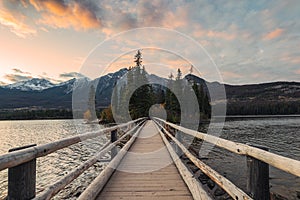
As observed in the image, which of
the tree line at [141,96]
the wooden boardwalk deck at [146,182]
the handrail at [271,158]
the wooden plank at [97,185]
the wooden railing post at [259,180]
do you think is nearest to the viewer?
the handrail at [271,158]

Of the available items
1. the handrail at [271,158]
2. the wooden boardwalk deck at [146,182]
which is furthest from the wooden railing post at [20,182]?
the handrail at [271,158]

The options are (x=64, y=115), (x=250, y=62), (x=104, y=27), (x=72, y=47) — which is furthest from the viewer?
(x=64, y=115)

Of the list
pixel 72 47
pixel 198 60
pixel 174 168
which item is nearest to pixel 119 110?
pixel 198 60

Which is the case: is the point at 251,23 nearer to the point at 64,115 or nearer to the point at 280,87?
the point at 64,115

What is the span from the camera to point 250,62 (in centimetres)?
5497

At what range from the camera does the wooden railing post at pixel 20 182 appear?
6.11ft

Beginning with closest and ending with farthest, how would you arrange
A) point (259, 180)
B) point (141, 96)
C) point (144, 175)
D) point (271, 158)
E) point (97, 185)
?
point (271, 158)
point (259, 180)
point (97, 185)
point (144, 175)
point (141, 96)

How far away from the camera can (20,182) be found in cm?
189

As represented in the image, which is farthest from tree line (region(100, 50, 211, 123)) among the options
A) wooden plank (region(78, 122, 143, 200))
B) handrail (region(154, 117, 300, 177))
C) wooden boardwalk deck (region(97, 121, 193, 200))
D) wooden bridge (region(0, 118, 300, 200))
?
handrail (region(154, 117, 300, 177))

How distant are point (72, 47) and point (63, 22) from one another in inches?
245

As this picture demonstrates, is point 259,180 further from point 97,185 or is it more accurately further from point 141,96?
point 141,96

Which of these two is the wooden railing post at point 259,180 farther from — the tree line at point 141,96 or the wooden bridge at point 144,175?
the tree line at point 141,96

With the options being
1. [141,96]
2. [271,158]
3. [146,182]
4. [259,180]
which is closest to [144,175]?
[146,182]

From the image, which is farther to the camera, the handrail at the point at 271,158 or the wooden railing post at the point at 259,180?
the wooden railing post at the point at 259,180
